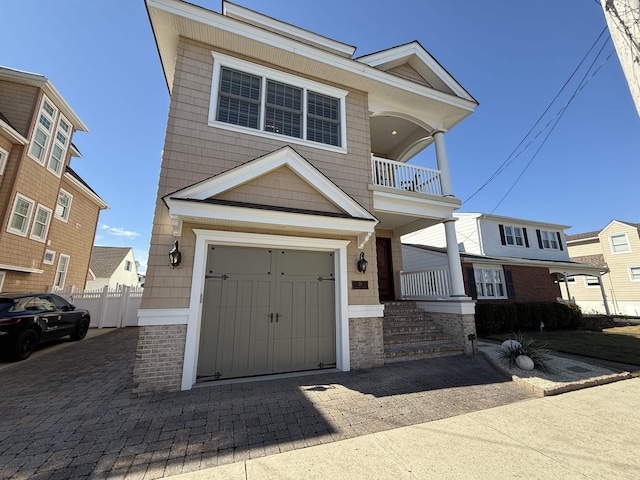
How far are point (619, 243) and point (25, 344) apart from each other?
35.7 m

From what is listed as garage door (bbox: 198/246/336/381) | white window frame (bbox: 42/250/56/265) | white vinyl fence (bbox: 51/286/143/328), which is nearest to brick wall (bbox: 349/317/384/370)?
garage door (bbox: 198/246/336/381)

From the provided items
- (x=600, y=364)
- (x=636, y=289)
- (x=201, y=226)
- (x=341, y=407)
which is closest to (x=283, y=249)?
(x=201, y=226)

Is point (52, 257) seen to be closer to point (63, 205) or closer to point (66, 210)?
point (66, 210)

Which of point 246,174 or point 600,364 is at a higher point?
point 246,174

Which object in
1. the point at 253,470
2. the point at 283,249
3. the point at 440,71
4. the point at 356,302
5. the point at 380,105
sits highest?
the point at 440,71

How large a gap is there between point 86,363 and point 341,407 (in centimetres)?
621

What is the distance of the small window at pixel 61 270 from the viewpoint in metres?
13.4

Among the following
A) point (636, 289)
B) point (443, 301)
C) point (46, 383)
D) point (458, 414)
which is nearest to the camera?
point (458, 414)

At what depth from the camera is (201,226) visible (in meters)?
5.18

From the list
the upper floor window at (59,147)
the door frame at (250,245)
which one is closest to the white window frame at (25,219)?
the upper floor window at (59,147)

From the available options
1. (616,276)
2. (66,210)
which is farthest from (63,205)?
(616,276)

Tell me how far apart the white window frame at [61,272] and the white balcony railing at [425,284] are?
53.0ft

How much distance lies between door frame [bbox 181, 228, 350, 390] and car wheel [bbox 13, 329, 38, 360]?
5.18m

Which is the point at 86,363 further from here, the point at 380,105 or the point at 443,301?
the point at 380,105
